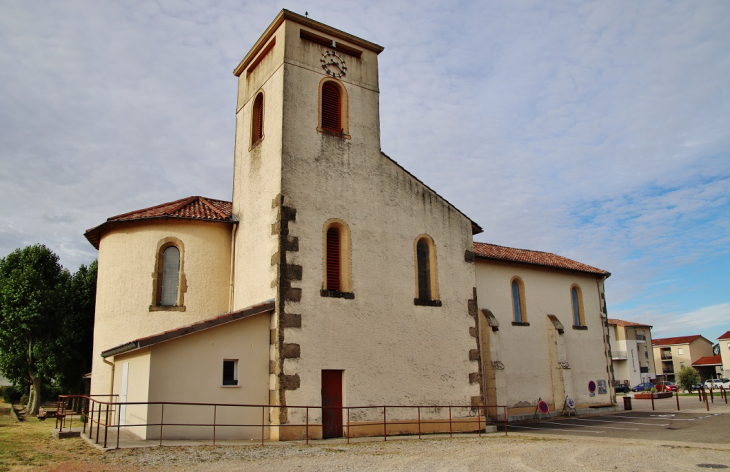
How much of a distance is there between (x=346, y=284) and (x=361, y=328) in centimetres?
138

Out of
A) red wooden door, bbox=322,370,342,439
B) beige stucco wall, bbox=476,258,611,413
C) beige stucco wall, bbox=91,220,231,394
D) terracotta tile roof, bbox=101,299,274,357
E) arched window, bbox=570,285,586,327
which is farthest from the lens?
arched window, bbox=570,285,586,327

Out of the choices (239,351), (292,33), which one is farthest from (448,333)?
(292,33)

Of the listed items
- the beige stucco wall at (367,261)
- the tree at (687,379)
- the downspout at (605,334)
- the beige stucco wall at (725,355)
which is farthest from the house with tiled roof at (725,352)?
the beige stucco wall at (367,261)

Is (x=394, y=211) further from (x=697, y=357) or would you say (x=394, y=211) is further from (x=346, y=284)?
(x=697, y=357)

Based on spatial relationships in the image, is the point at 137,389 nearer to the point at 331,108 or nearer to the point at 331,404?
the point at 331,404

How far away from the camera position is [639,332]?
75.2 metres

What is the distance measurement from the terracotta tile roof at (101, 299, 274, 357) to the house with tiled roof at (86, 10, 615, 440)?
0.19 ft

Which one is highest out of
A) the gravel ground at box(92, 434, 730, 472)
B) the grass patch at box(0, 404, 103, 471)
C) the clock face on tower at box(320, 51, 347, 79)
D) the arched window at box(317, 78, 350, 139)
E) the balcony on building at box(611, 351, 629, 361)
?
A: the clock face on tower at box(320, 51, 347, 79)

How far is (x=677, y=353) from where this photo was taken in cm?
8656

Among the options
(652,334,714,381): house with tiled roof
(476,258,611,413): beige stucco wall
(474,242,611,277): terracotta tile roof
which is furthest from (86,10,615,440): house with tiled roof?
(652,334,714,381): house with tiled roof

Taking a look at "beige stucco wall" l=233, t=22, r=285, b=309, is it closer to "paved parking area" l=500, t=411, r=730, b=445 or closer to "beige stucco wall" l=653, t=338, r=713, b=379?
"paved parking area" l=500, t=411, r=730, b=445

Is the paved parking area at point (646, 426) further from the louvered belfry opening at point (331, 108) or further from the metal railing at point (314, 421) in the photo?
the louvered belfry opening at point (331, 108)

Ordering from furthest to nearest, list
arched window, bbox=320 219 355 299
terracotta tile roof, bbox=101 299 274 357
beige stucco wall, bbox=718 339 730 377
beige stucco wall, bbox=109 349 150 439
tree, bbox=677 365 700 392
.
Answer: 1. beige stucco wall, bbox=718 339 730 377
2. tree, bbox=677 365 700 392
3. arched window, bbox=320 219 355 299
4. beige stucco wall, bbox=109 349 150 439
5. terracotta tile roof, bbox=101 299 274 357

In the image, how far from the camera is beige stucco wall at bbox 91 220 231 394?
1772 cm
